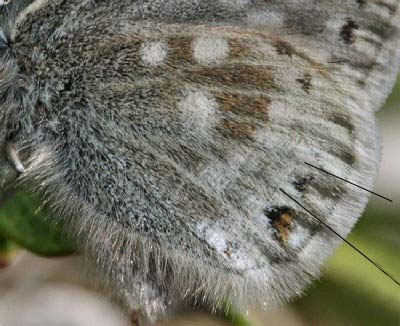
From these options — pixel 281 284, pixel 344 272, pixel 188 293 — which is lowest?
pixel 344 272

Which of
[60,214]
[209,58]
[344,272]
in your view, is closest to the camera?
[209,58]

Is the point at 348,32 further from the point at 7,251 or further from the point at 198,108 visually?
the point at 7,251

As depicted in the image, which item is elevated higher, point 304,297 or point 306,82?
point 306,82

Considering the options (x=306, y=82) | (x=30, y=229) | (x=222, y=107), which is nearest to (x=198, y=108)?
(x=222, y=107)

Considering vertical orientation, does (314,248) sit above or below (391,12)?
below

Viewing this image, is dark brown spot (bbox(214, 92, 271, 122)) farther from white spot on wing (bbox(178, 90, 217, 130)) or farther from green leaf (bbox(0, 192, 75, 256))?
green leaf (bbox(0, 192, 75, 256))

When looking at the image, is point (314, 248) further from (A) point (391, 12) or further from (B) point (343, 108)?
(A) point (391, 12)

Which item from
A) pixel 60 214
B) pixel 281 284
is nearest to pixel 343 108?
pixel 281 284
